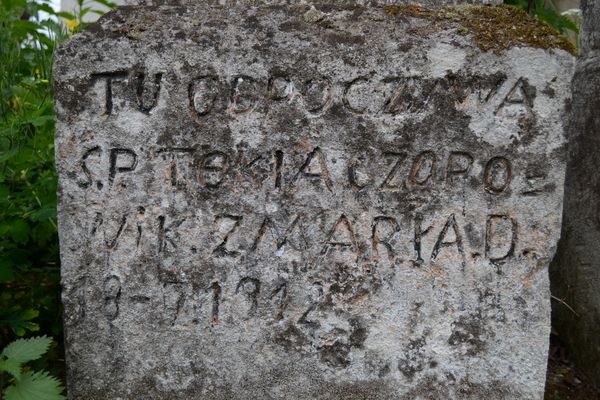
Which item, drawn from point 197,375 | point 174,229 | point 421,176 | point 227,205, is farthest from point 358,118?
point 197,375

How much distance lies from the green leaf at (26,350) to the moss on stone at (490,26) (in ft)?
4.89

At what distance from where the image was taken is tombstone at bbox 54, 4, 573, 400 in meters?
2.25

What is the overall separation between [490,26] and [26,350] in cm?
176

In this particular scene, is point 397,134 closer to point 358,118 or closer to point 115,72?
point 358,118

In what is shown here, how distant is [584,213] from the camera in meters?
3.10

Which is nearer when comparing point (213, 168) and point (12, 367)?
point (12, 367)

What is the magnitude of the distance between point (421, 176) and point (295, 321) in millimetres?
650

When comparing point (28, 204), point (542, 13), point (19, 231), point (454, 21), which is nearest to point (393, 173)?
point (454, 21)

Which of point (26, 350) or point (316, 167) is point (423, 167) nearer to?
point (316, 167)

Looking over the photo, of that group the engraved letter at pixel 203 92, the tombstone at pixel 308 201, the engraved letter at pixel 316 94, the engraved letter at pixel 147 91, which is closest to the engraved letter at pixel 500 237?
the tombstone at pixel 308 201

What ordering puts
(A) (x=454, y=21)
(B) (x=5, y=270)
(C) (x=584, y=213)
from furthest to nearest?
1. (C) (x=584, y=213)
2. (B) (x=5, y=270)
3. (A) (x=454, y=21)

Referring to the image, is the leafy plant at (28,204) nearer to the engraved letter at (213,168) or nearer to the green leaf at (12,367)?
the green leaf at (12,367)

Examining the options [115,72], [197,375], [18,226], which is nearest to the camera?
[115,72]

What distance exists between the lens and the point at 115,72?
226cm
